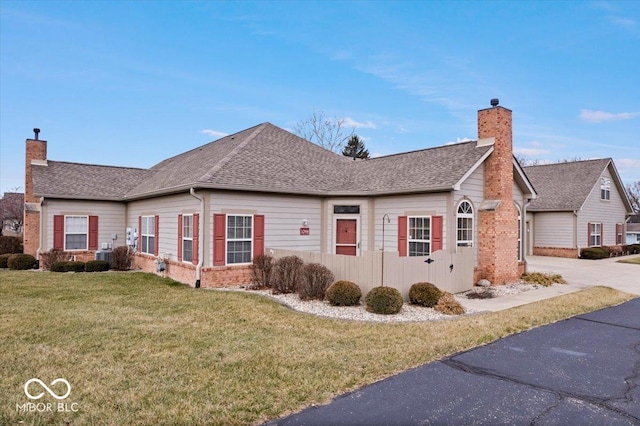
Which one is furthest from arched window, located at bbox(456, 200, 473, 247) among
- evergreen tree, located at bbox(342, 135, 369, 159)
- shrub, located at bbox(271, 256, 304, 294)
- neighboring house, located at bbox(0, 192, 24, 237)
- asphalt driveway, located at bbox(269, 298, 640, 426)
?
neighboring house, located at bbox(0, 192, 24, 237)

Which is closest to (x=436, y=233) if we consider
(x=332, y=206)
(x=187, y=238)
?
(x=332, y=206)

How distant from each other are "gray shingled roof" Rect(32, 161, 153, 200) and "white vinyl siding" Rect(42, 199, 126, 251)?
0.48m

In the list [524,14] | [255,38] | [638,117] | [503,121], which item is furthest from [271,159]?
[638,117]

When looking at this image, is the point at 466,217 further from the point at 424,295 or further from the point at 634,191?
the point at 634,191

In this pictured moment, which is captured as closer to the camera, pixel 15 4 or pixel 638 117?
pixel 15 4

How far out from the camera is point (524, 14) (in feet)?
44.2

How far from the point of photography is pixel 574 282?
14602mm

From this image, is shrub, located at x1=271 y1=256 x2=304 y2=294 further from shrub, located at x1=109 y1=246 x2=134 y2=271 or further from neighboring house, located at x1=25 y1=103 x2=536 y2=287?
shrub, located at x1=109 y1=246 x2=134 y2=271

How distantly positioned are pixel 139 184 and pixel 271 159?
941cm

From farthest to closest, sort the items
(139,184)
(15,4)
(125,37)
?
1. (139,184)
2. (125,37)
3. (15,4)

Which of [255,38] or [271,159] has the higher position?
[255,38]

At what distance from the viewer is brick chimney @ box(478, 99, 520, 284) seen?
13.1 meters

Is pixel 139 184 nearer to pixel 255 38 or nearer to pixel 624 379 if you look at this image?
pixel 255 38

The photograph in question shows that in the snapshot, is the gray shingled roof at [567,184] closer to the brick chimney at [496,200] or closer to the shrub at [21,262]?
the brick chimney at [496,200]
